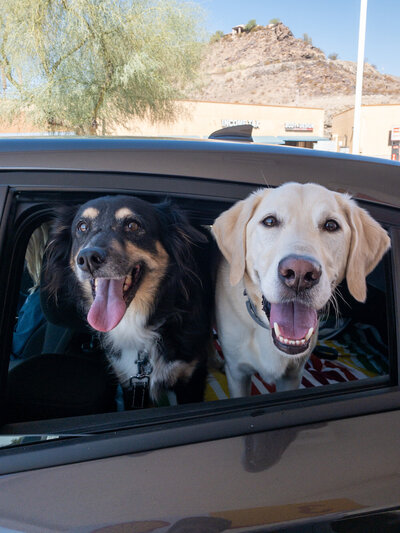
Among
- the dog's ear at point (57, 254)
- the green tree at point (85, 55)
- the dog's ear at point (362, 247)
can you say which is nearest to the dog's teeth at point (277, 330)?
the dog's ear at point (362, 247)

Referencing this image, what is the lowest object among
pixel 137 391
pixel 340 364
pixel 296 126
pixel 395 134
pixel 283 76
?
pixel 137 391

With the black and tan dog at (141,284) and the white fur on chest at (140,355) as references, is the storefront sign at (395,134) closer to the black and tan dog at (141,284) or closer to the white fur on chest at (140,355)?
the black and tan dog at (141,284)

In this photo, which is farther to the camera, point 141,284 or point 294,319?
point 141,284

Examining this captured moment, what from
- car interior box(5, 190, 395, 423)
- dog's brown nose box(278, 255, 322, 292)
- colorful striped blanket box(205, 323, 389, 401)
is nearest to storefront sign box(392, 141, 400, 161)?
colorful striped blanket box(205, 323, 389, 401)

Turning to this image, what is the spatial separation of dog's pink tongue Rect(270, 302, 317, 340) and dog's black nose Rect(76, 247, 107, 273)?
627mm

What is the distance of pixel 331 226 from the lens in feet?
4.63

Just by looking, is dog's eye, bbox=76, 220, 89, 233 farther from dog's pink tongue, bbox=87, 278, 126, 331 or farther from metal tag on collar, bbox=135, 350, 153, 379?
metal tag on collar, bbox=135, 350, 153, 379

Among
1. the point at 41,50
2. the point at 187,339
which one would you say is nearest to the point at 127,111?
the point at 41,50

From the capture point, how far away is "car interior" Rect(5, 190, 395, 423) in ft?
4.57

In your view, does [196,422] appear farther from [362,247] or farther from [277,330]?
[362,247]

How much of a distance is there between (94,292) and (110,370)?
383 mm

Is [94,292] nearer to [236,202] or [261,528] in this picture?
[236,202]

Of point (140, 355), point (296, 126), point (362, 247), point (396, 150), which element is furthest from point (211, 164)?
point (396, 150)

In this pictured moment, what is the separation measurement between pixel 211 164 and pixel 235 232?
286 millimetres
